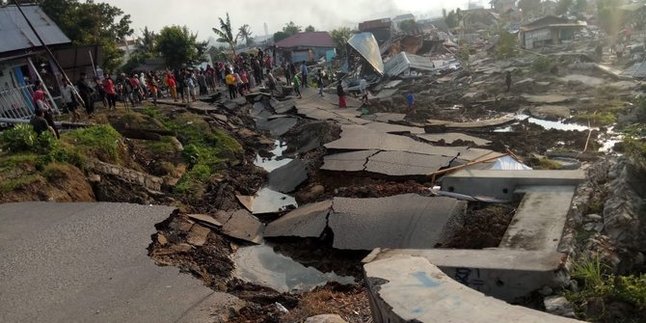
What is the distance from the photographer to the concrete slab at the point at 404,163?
9210 millimetres

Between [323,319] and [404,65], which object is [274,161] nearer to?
[323,319]

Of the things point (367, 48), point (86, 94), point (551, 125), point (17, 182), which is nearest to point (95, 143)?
point (17, 182)

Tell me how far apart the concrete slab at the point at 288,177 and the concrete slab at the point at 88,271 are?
356 centimetres

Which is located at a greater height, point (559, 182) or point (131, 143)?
point (131, 143)

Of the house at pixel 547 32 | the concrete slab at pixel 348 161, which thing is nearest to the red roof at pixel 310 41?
the house at pixel 547 32

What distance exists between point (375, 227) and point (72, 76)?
1552 cm

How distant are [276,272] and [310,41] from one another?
43.3m

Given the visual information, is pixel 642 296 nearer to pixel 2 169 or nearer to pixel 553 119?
pixel 2 169

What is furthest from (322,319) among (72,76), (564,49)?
(564,49)

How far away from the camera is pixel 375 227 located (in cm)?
711

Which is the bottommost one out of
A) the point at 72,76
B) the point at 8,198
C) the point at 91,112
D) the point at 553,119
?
the point at 553,119

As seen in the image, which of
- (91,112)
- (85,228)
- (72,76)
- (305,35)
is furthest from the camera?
(305,35)

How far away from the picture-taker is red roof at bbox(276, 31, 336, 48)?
47.3m

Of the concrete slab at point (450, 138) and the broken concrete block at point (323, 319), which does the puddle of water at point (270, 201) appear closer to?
the concrete slab at point (450, 138)
